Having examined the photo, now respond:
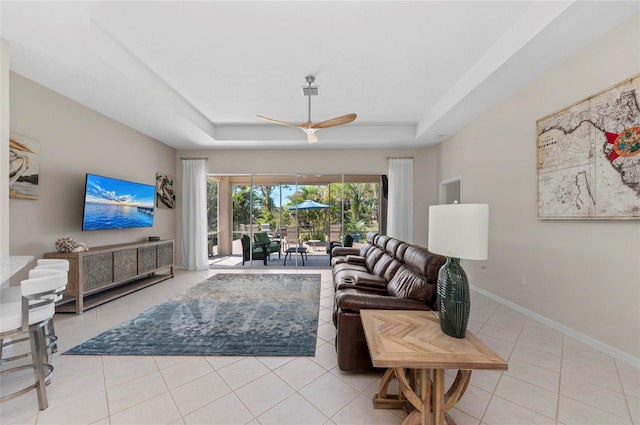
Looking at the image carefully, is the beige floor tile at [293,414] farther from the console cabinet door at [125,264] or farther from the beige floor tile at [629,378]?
the console cabinet door at [125,264]

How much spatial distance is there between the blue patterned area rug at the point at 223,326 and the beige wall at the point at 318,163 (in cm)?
292

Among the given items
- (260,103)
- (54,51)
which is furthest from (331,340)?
(54,51)

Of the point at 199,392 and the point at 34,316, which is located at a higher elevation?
the point at 34,316

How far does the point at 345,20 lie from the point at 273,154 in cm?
394

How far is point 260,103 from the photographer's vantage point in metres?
4.21

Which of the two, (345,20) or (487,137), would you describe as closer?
(345,20)

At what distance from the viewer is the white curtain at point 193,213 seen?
5.93 meters

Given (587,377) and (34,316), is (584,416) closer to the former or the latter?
(587,377)

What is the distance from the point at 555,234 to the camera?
9.46ft

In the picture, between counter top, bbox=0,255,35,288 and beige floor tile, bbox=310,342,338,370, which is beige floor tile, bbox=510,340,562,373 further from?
counter top, bbox=0,255,35,288

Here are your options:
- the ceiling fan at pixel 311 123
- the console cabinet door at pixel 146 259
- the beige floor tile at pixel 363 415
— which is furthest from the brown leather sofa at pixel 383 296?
the console cabinet door at pixel 146 259

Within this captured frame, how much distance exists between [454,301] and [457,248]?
1.06 ft

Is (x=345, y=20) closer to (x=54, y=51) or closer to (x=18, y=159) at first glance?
(x=54, y=51)

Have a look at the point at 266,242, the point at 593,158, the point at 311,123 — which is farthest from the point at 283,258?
the point at 593,158
